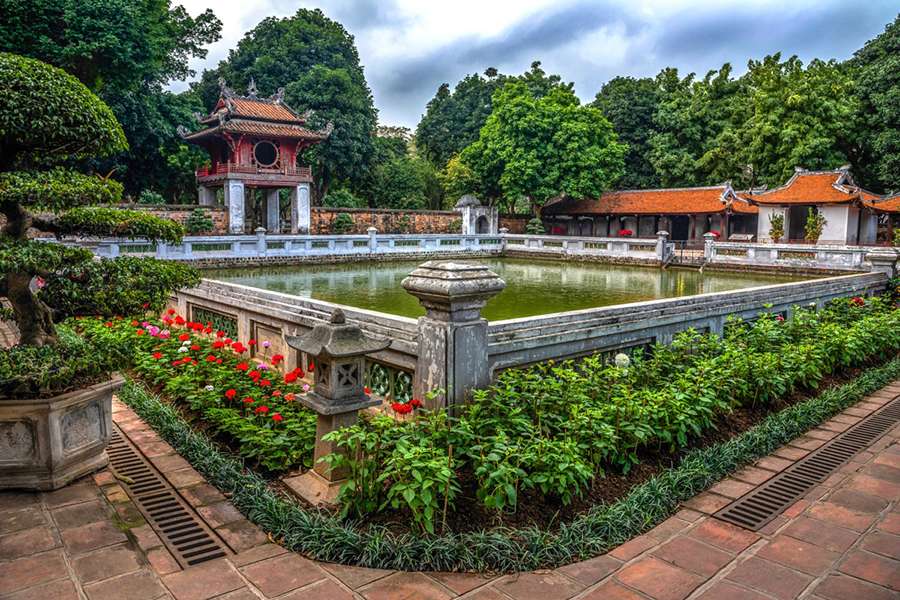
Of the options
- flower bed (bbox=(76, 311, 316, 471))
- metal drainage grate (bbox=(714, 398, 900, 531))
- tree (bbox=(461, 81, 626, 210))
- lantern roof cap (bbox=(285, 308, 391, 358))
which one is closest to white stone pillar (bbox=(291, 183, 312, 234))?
tree (bbox=(461, 81, 626, 210))

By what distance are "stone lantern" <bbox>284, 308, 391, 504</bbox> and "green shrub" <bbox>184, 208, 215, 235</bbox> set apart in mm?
22935

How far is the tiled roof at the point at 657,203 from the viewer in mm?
29531

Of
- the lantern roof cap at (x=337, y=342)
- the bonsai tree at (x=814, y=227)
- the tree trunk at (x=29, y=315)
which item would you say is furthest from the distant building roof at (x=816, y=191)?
the tree trunk at (x=29, y=315)

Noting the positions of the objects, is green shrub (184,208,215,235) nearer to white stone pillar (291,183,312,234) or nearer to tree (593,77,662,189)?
white stone pillar (291,183,312,234)

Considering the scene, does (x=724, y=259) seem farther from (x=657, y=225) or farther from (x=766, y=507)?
(x=766, y=507)

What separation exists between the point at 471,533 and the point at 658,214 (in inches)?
1190

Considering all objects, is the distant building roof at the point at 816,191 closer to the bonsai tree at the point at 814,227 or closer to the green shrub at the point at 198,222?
the bonsai tree at the point at 814,227

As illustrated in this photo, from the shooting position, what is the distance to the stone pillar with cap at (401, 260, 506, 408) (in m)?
4.36

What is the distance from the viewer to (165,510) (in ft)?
12.7

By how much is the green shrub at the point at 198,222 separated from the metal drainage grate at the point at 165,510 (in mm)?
21691

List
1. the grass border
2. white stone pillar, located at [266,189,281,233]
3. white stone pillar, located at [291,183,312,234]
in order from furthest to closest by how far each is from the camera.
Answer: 1. white stone pillar, located at [266,189,281,233]
2. white stone pillar, located at [291,183,312,234]
3. the grass border

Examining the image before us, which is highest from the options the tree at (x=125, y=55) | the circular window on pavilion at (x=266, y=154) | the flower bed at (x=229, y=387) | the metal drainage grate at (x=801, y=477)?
the tree at (x=125, y=55)

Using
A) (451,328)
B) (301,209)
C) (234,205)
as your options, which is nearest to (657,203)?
(301,209)

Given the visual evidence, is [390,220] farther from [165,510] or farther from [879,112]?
[165,510]
